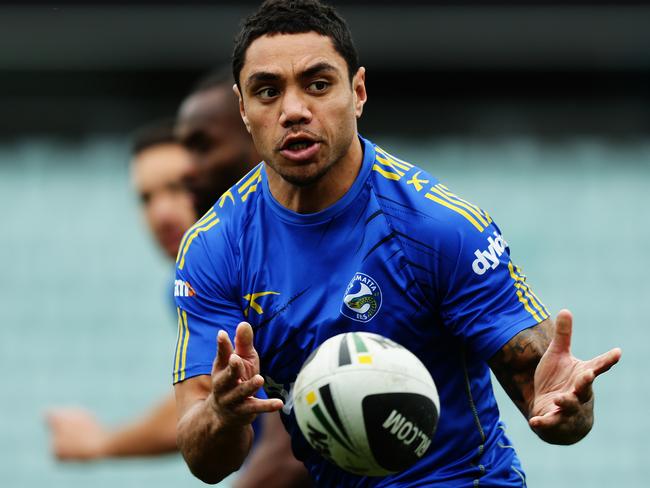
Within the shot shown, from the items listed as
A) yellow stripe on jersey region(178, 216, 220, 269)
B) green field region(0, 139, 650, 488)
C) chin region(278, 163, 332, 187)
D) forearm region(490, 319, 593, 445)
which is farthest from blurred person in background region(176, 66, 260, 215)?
green field region(0, 139, 650, 488)

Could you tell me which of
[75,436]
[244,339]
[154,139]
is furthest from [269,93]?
[154,139]

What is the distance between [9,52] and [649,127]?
723 centimetres

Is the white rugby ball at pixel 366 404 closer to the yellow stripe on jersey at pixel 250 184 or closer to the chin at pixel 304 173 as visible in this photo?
the chin at pixel 304 173

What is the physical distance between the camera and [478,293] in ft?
14.2

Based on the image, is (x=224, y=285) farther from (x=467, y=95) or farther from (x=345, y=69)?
(x=467, y=95)

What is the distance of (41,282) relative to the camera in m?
15.1

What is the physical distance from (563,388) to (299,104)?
1262 mm

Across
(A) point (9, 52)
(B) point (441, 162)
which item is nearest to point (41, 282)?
(A) point (9, 52)

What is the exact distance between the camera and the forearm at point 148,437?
7566 mm

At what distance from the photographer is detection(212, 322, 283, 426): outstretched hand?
390 centimetres

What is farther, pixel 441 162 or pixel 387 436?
pixel 441 162

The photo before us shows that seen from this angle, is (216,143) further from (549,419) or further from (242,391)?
(549,419)

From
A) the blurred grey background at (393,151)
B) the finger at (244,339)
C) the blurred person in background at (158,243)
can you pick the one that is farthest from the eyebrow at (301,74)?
the blurred grey background at (393,151)

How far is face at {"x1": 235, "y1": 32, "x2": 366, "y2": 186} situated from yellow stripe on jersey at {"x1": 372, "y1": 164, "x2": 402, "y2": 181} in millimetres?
179
